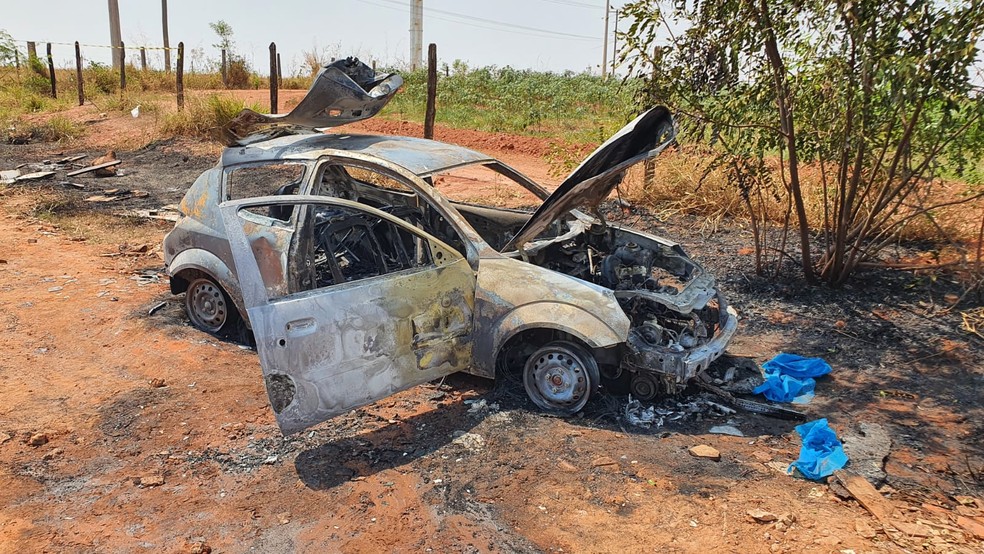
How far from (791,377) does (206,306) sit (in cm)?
497

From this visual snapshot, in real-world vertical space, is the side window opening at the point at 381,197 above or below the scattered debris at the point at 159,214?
above

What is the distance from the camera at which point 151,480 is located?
4199 millimetres

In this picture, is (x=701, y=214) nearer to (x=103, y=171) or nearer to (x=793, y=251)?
(x=793, y=251)

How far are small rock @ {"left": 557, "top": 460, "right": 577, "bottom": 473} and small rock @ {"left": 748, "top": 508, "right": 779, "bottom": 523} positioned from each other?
1012 mm

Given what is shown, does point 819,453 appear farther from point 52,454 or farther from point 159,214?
point 159,214

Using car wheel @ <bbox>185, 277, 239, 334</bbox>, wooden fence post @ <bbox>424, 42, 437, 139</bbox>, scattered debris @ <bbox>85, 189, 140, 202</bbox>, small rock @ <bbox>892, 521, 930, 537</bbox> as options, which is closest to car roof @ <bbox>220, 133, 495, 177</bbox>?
car wheel @ <bbox>185, 277, 239, 334</bbox>

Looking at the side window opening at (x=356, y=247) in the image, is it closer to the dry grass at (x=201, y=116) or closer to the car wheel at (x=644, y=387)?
the car wheel at (x=644, y=387)

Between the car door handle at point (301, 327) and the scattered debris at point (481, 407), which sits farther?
the scattered debris at point (481, 407)

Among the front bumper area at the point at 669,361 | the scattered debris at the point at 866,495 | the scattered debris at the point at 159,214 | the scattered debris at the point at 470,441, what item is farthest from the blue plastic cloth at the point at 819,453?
the scattered debris at the point at 159,214

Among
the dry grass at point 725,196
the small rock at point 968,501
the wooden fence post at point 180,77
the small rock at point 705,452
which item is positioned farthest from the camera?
the wooden fence post at point 180,77

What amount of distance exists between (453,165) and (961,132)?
4765mm

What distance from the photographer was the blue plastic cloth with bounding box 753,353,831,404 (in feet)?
17.4

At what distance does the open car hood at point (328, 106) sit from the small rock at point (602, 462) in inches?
141

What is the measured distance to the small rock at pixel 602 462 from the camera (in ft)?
14.2
